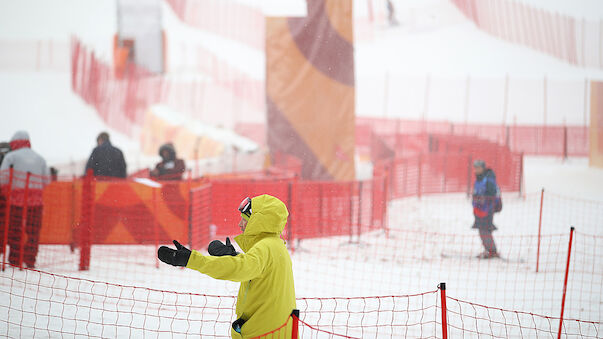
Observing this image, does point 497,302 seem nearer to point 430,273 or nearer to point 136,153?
point 430,273

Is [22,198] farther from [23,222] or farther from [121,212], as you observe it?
[121,212]

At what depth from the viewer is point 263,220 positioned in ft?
12.0

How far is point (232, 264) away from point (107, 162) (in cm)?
604

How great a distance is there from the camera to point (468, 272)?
8.45m

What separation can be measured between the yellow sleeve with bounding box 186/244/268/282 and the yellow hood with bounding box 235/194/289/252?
160 mm

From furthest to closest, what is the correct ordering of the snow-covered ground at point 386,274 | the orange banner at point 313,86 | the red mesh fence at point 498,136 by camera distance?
the red mesh fence at point 498,136 → the orange banner at point 313,86 → the snow-covered ground at point 386,274

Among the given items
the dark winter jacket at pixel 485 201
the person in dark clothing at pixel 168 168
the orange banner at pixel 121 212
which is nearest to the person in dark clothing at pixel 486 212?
the dark winter jacket at pixel 485 201

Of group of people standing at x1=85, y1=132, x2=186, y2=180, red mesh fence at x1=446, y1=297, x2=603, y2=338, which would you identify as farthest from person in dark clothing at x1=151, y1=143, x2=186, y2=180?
red mesh fence at x1=446, y1=297, x2=603, y2=338

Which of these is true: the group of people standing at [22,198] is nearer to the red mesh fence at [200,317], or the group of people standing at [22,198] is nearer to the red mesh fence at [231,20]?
the red mesh fence at [200,317]

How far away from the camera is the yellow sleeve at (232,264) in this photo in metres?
3.18

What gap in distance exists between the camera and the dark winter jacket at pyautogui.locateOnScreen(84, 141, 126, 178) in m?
8.74

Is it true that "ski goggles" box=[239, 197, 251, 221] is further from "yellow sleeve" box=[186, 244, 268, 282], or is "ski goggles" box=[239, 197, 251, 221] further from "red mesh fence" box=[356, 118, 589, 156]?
"red mesh fence" box=[356, 118, 589, 156]

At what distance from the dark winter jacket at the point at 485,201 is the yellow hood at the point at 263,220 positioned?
19.6ft

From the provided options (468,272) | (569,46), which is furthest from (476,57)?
(468,272)
